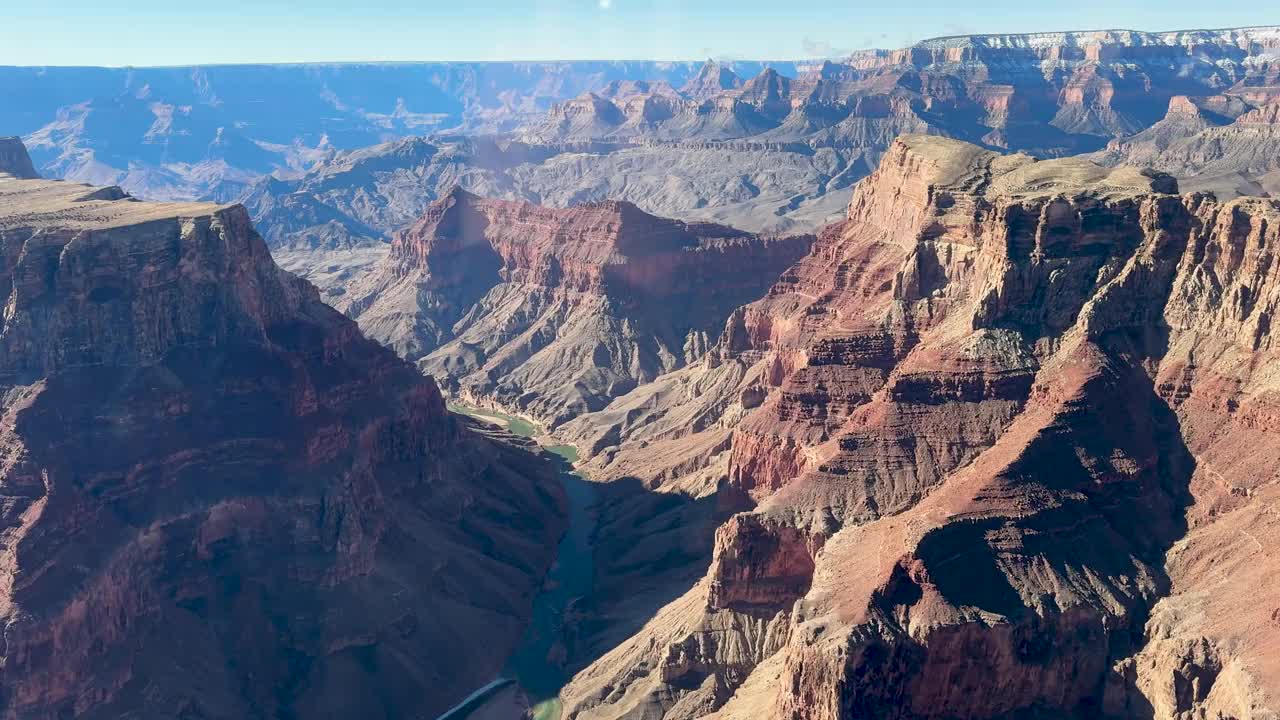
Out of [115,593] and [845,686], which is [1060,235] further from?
[115,593]

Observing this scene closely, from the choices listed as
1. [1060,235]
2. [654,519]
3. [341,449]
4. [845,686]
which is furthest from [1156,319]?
[341,449]

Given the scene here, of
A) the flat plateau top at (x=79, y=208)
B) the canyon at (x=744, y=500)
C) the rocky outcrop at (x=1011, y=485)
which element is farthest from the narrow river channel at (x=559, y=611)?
the flat plateau top at (x=79, y=208)

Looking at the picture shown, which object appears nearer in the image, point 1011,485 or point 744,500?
point 1011,485

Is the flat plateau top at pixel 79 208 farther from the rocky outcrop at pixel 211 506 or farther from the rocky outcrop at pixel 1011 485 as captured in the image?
the rocky outcrop at pixel 1011 485

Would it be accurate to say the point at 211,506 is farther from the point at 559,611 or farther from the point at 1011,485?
the point at 1011,485

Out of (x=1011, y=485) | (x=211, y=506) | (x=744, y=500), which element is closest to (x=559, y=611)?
(x=744, y=500)
